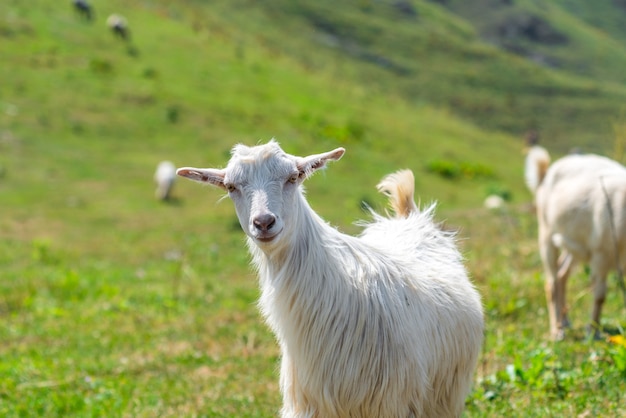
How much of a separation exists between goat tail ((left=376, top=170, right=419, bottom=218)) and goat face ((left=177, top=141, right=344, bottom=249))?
51.2 inches

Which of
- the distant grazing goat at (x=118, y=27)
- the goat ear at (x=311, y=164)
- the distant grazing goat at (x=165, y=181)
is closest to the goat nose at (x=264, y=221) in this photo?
the goat ear at (x=311, y=164)

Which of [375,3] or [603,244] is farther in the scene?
[375,3]

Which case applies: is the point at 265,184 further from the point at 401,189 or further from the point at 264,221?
the point at 401,189

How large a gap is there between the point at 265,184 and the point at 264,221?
0.30 m

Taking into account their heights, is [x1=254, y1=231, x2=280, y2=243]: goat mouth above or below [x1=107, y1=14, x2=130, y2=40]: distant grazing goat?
above

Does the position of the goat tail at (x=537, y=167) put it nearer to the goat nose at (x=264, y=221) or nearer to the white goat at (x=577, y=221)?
the white goat at (x=577, y=221)

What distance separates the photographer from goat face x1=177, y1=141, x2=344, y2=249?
4258mm

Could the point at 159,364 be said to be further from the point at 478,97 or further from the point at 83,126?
the point at 478,97

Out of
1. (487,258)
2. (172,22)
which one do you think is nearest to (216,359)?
(487,258)

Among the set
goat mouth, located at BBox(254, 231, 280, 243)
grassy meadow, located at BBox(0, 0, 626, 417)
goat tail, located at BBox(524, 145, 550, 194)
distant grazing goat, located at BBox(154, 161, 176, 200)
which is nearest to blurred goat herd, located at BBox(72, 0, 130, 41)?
grassy meadow, located at BBox(0, 0, 626, 417)

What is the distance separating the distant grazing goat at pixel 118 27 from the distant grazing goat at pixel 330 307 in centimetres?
3029

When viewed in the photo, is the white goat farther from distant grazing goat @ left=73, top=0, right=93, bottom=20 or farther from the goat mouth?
distant grazing goat @ left=73, top=0, right=93, bottom=20

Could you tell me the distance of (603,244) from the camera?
8.02m

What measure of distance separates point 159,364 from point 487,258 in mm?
6246
